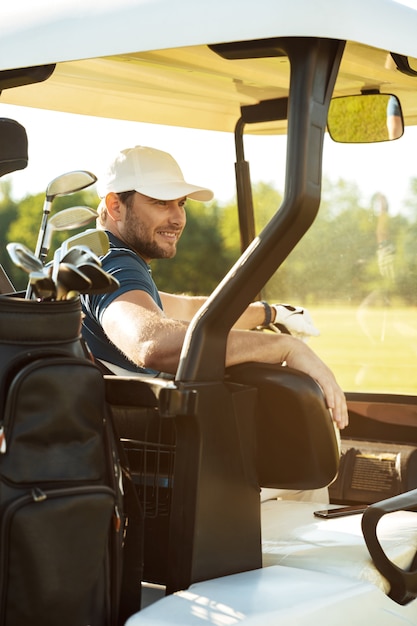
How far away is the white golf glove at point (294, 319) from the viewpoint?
2908 mm

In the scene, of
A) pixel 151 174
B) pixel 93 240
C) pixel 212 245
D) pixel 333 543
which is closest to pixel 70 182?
pixel 93 240

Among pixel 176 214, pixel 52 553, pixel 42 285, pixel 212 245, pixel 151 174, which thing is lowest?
pixel 212 245

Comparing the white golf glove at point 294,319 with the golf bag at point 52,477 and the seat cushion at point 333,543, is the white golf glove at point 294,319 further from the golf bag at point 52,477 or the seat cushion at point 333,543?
the golf bag at point 52,477

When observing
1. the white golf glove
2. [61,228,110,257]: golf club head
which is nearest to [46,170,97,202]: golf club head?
[61,228,110,257]: golf club head

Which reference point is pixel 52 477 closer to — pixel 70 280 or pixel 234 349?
pixel 70 280

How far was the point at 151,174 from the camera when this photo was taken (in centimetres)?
288

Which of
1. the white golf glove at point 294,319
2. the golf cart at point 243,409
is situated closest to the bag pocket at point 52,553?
the golf cart at point 243,409

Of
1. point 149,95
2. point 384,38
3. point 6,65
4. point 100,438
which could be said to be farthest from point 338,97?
point 100,438

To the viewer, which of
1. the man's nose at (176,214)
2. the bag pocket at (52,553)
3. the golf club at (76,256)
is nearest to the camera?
the bag pocket at (52,553)

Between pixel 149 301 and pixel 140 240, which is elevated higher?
pixel 140 240

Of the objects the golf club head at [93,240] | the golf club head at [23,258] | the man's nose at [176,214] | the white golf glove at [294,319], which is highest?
the man's nose at [176,214]

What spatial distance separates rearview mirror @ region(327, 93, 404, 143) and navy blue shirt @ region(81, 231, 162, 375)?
889 millimetres

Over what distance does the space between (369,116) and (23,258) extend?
5.40 feet

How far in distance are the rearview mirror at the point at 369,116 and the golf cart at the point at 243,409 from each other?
0.61 m
